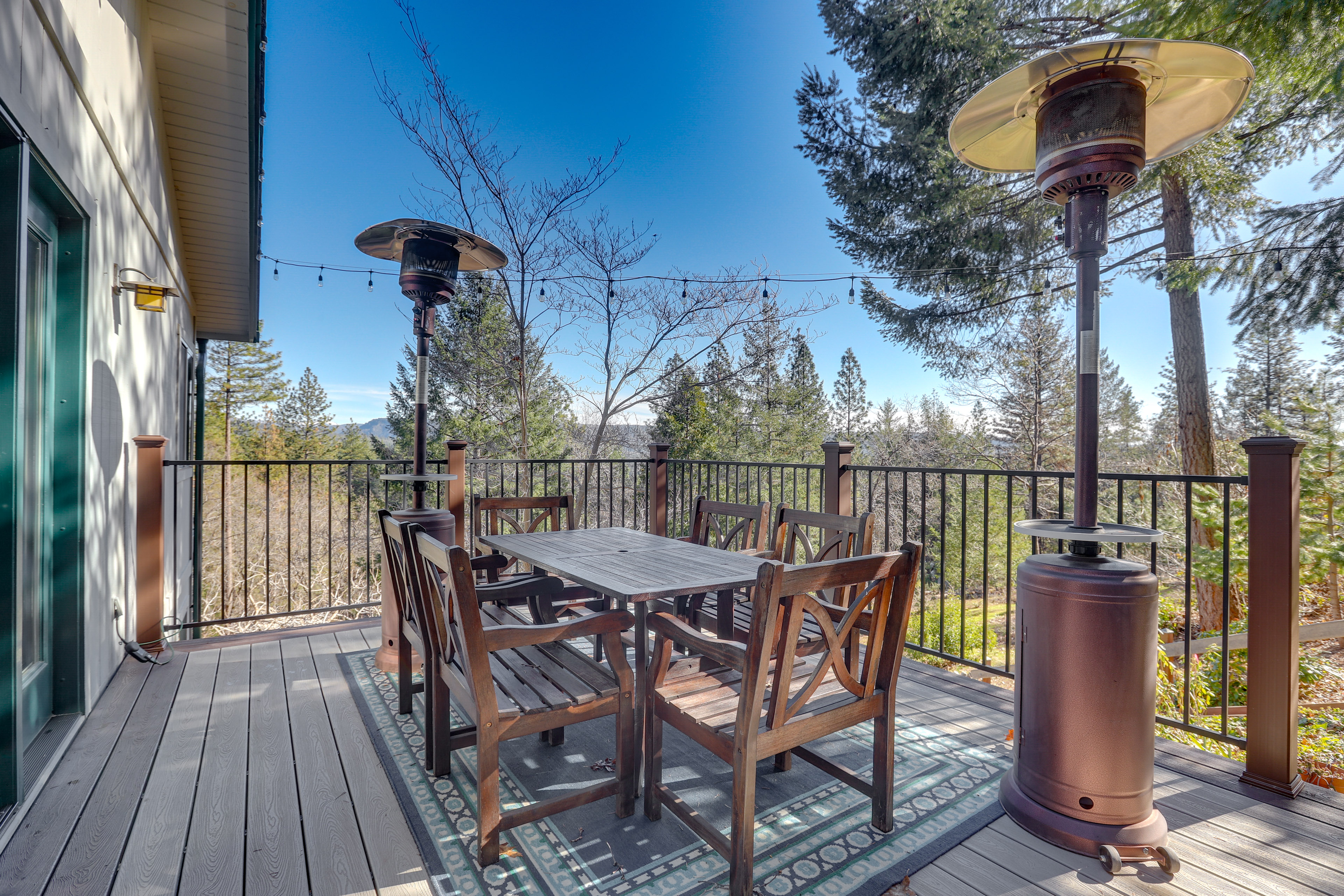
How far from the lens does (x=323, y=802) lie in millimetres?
1838

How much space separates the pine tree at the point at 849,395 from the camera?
73.2 ft

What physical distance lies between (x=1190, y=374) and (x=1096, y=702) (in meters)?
7.59

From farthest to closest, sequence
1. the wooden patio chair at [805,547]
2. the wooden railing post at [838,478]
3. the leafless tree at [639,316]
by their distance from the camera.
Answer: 1. the leafless tree at [639,316]
2. the wooden railing post at [838,478]
3. the wooden patio chair at [805,547]

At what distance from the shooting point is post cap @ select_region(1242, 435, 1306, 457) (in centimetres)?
173

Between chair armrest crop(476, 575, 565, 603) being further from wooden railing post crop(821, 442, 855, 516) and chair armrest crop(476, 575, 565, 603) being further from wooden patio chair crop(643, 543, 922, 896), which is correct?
wooden railing post crop(821, 442, 855, 516)

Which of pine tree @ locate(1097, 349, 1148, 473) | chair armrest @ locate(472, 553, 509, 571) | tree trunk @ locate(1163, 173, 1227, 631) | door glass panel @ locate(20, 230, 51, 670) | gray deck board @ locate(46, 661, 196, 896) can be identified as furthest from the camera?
pine tree @ locate(1097, 349, 1148, 473)

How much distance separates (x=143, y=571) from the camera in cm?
313

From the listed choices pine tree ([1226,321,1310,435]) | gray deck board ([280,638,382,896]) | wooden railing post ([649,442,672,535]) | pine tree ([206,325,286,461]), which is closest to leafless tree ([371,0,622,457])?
wooden railing post ([649,442,672,535])

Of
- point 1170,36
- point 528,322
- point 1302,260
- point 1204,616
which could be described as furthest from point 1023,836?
point 528,322

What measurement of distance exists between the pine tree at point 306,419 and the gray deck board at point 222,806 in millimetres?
25698

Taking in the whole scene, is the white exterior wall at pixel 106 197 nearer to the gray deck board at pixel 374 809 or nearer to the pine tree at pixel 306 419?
the gray deck board at pixel 374 809

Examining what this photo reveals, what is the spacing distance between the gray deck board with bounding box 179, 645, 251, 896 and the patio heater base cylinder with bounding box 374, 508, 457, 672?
553 millimetres

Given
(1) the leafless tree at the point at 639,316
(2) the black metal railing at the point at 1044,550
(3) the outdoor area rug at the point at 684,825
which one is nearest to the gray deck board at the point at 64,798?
(3) the outdoor area rug at the point at 684,825

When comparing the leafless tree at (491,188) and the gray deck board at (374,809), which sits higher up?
the leafless tree at (491,188)
